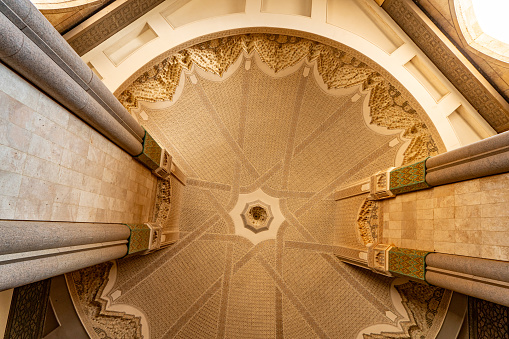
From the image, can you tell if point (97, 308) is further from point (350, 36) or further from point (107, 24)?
point (350, 36)

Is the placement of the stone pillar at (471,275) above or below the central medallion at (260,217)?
below

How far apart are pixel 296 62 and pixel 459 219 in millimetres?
2945

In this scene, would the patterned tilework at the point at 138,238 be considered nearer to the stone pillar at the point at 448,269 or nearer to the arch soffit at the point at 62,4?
the arch soffit at the point at 62,4

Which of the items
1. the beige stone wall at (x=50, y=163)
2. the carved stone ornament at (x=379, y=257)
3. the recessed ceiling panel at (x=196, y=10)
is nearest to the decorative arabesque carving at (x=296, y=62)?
the recessed ceiling panel at (x=196, y=10)

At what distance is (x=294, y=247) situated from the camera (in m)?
5.02

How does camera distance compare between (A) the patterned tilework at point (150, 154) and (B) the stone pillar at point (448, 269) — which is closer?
(B) the stone pillar at point (448, 269)

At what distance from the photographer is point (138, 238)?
11.1ft

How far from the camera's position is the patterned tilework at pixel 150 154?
138 inches

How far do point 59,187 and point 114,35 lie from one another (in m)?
2.41

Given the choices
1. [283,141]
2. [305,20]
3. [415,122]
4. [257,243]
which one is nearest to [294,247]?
[257,243]

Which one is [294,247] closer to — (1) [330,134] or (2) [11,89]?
(1) [330,134]

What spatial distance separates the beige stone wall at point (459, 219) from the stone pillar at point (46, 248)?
2963 mm

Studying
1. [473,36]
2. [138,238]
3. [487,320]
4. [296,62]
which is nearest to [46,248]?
[138,238]

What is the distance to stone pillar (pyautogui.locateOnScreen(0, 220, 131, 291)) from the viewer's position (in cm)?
163
